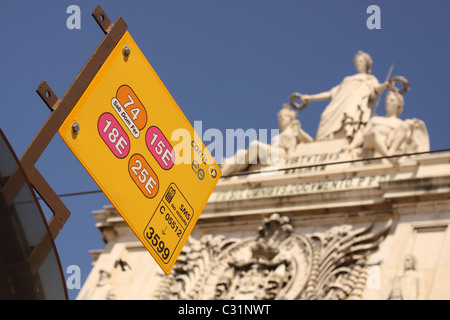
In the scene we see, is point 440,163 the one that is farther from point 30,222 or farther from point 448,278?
Answer: point 30,222

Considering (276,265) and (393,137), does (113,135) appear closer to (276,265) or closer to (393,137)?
(276,265)

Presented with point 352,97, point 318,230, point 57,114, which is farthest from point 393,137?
point 57,114

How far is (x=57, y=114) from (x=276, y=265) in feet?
43.2

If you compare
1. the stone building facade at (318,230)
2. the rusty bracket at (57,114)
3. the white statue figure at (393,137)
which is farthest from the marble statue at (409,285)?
the rusty bracket at (57,114)

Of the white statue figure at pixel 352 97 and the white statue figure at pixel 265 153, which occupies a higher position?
the white statue figure at pixel 352 97

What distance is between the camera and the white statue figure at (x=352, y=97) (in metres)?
24.5

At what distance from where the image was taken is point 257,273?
20672mm

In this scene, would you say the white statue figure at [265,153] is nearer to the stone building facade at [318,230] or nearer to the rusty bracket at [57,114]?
the stone building facade at [318,230]

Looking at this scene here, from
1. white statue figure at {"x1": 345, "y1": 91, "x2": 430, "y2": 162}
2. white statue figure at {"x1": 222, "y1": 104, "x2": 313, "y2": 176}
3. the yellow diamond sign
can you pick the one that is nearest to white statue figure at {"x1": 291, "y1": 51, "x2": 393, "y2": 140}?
white statue figure at {"x1": 222, "y1": 104, "x2": 313, "y2": 176}

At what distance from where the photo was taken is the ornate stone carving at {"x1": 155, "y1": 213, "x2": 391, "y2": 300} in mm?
19578

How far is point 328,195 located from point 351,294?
2563 millimetres

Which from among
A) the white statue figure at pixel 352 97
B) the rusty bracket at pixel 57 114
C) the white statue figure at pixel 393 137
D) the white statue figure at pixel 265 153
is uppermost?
the white statue figure at pixel 352 97

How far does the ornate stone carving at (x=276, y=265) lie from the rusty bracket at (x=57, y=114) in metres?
11.6

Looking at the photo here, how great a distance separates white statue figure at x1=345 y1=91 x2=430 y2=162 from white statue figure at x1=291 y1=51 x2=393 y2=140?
148cm
